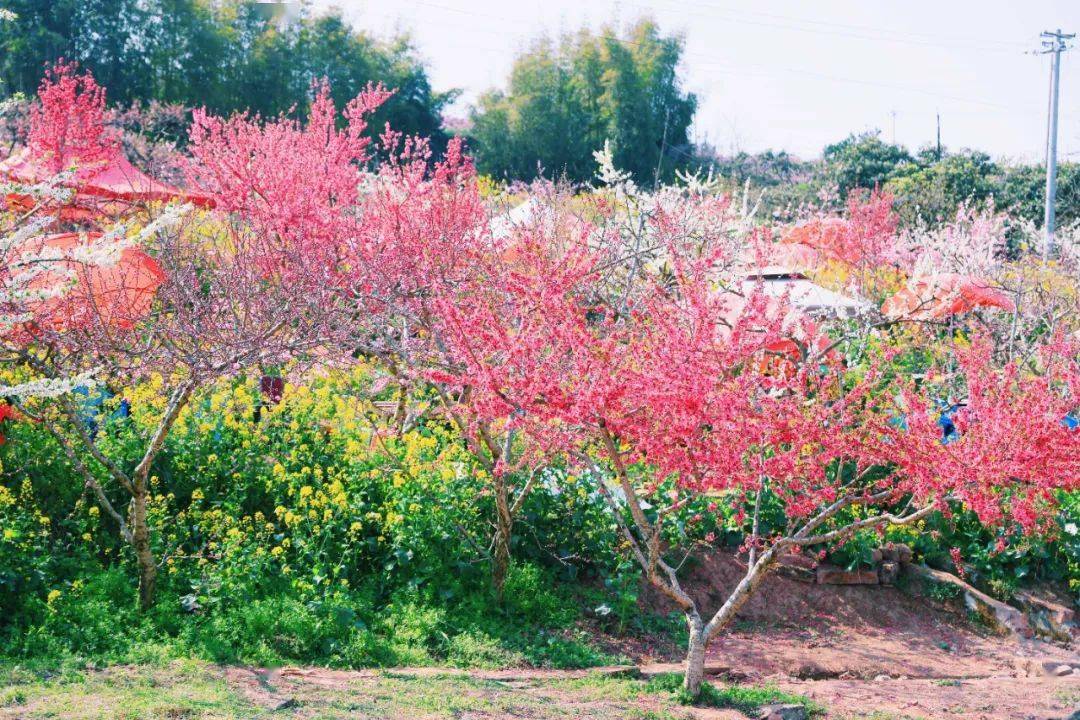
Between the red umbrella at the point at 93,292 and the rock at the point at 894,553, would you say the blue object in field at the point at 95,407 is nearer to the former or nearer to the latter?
the red umbrella at the point at 93,292

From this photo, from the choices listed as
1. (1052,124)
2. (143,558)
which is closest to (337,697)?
(143,558)

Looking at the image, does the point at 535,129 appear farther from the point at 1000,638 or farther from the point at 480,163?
the point at 1000,638

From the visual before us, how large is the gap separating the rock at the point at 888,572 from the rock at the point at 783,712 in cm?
261

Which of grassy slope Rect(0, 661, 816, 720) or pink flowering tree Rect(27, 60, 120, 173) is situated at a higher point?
pink flowering tree Rect(27, 60, 120, 173)

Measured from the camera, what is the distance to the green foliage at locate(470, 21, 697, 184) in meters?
→ 28.9

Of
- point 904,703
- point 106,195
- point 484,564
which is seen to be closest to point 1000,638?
point 904,703

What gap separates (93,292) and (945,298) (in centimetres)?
818

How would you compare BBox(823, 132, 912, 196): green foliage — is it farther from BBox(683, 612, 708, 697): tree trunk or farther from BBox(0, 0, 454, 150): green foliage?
BBox(683, 612, 708, 697): tree trunk

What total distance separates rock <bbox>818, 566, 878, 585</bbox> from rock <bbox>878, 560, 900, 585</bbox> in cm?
12

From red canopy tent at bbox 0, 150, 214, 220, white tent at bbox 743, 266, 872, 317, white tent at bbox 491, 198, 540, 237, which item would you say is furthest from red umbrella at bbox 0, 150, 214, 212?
white tent at bbox 743, 266, 872, 317

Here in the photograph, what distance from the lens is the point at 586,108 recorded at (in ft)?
96.4

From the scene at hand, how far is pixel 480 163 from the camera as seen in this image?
2930 cm

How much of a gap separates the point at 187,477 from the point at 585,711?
3298 mm

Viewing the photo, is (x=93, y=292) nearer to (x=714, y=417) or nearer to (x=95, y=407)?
(x=95, y=407)
